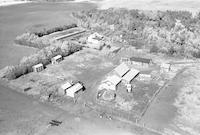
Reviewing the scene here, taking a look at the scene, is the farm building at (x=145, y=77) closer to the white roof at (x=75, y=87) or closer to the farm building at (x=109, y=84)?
the farm building at (x=109, y=84)

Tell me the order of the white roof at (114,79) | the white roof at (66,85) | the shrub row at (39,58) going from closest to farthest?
the white roof at (66,85) → the white roof at (114,79) → the shrub row at (39,58)

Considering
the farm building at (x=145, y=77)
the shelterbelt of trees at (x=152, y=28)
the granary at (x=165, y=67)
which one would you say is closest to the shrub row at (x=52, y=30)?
the shelterbelt of trees at (x=152, y=28)

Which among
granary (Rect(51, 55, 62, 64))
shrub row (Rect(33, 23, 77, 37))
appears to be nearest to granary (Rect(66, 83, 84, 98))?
granary (Rect(51, 55, 62, 64))

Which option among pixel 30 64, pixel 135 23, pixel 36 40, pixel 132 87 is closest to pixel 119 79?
pixel 132 87

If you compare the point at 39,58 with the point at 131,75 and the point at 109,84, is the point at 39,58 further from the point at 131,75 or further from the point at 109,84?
the point at 131,75

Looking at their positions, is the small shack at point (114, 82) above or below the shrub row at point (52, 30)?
below

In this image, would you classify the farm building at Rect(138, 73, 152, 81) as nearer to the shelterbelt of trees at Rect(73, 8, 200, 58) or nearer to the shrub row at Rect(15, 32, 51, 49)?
the shelterbelt of trees at Rect(73, 8, 200, 58)

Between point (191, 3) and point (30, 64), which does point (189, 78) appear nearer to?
point (30, 64)
